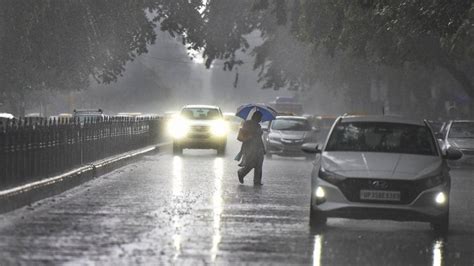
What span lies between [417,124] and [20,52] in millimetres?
28129

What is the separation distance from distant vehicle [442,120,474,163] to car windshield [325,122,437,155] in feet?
60.0

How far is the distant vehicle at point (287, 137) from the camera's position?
1416 inches

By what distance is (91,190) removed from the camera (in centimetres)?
1984

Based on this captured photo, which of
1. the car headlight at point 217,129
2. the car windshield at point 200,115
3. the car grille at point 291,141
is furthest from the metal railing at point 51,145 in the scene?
the car grille at point 291,141

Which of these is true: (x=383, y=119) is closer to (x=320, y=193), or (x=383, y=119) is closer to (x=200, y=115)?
(x=320, y=193)

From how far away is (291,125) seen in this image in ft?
124

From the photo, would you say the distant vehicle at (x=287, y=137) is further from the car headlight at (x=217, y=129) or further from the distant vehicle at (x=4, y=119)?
the distant vehicle at (x=4, y=119)

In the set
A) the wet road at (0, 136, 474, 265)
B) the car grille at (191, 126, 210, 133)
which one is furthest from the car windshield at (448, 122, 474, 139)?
the wet road at (0, 136, 474, 265)

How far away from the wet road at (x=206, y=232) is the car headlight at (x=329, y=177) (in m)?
0.67

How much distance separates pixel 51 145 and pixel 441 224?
10.2m

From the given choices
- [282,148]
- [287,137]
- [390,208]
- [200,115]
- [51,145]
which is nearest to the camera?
[390,208]

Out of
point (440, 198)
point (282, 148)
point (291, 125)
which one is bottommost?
point (282, 148)

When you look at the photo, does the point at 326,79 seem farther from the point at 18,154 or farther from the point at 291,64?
the point at 18,154

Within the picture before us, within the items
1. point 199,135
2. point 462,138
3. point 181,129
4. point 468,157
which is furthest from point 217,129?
point 468,157
